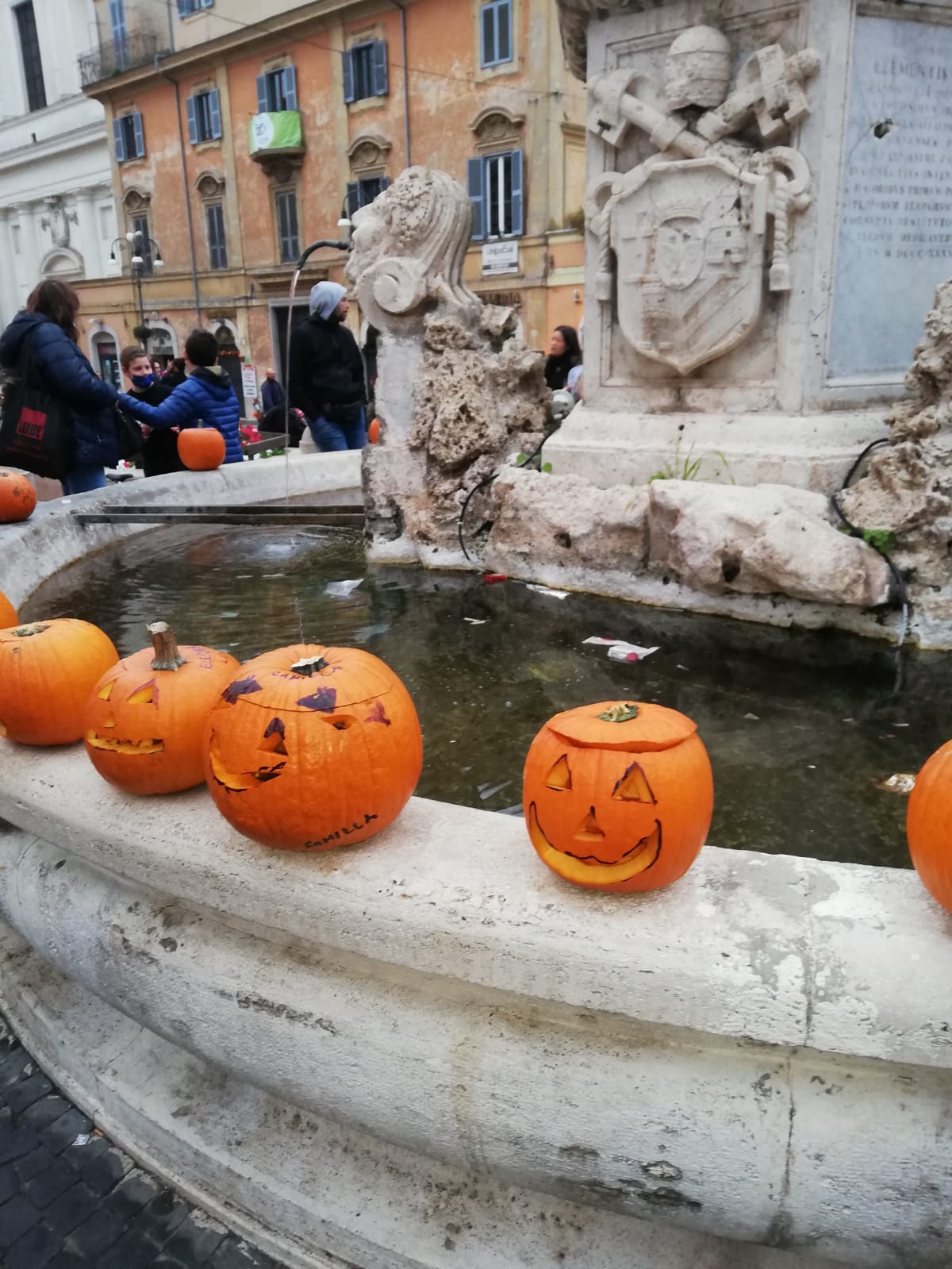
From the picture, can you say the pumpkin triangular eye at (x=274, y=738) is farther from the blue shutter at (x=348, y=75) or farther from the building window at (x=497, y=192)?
the blue shutter at (x=348, y=75)

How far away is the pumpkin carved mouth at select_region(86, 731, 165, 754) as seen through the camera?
1.70 m

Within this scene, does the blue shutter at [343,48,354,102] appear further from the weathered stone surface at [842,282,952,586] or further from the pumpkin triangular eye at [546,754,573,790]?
the pumpkin triangular eye at [546,754,573,790]

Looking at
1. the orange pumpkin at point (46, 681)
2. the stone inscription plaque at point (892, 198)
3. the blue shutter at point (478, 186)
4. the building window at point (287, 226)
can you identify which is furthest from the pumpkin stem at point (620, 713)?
the building window at point (287, 226)

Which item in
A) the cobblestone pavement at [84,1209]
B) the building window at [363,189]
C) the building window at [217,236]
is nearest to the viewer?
the cobblestone pavement at [84,1209]

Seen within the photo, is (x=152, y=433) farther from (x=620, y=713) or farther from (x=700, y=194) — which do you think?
(x=620, y=713)

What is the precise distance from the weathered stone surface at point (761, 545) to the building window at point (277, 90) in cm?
2689

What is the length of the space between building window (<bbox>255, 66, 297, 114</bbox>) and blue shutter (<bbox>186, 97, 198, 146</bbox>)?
10.2ft

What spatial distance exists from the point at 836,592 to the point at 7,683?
117 inches

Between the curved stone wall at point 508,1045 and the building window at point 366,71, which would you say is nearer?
the curved stone wall at point 508,1045

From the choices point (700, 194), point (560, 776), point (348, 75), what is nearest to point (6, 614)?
point (560, 776)

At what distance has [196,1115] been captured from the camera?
172 centimetres

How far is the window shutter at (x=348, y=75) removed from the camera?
24.2 m

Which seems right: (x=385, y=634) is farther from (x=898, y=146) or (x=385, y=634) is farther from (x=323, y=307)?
(x=323, y=307)

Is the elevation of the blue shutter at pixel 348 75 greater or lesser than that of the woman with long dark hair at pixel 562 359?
greater
